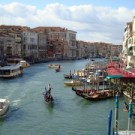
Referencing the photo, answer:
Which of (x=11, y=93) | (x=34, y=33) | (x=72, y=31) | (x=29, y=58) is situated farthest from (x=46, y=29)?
(x=11, y=93)

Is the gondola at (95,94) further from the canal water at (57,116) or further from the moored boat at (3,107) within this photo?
the moored boat at (3,107)

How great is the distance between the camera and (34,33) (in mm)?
61812

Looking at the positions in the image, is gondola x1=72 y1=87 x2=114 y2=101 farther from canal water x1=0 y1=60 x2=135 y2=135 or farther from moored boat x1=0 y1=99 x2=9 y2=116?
moored boat x1=0 y1=99 x2=9 y2=116

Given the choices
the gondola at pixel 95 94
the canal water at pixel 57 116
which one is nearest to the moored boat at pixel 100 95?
the gondola at pixel 95 94

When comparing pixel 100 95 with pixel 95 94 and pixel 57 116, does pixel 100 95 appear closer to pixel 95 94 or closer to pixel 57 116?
pixel 95 94

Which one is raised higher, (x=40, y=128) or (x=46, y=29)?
(x=46, y=29)

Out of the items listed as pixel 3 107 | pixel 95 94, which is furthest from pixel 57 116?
pixel 95 94

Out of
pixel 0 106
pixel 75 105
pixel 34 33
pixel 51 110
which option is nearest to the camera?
pixel 0 106

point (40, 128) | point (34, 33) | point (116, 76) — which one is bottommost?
point (40, 128)

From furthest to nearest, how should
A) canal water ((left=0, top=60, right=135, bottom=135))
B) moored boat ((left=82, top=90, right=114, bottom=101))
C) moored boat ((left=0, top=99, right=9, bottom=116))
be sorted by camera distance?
moored boat ((left=82, top=90, right=114, bottom=101)) < moored boat ((left=0, top=99, right=9, bottom=116)) < canal water ((left=0, top=60, right=135, bottom=135))

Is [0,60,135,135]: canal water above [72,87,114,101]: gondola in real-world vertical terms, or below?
below

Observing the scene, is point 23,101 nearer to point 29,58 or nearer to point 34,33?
point 29,58

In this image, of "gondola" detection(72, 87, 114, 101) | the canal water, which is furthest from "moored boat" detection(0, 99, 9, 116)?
"gondola" detection(72, 87, 114, 101)

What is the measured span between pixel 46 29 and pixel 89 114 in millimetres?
59828
